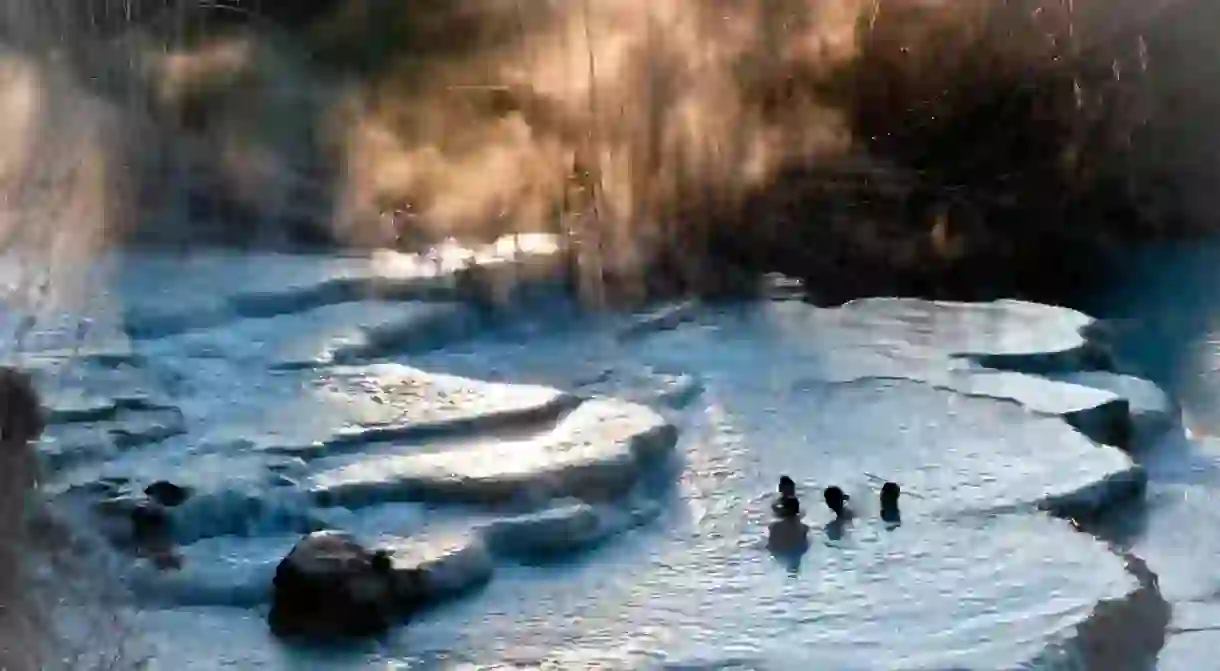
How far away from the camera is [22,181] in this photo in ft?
37.9

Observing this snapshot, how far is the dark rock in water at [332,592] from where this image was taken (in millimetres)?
4141

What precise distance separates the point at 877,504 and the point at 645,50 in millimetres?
12596

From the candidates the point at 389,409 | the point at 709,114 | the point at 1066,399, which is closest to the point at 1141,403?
the point at 1066,399

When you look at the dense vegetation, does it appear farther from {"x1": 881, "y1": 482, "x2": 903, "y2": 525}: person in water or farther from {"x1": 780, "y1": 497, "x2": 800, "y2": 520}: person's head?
{"x1": 780, "y1": 497, "x2": 800, "y2": 520}: person's head

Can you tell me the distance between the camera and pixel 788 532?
503cm

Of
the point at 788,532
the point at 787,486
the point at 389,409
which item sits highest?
the point at 389,409

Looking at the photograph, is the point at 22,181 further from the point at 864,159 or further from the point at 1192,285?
the point at 1192,285

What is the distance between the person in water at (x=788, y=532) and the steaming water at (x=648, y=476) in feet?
0.20

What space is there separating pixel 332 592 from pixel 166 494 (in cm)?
113

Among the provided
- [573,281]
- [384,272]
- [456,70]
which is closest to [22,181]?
[384,272]

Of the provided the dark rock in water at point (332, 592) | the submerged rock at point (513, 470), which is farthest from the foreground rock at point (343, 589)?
the submerged rock at point (513, 470)

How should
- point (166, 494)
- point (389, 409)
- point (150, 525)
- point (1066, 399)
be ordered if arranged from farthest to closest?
point (1066, 399) → point (389, 409) → point (166, 494) → point (150, 525)

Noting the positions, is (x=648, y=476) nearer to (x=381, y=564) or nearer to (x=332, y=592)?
(x=381, y=564)

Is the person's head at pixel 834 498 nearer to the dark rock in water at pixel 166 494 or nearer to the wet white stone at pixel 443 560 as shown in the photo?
the wet white stone at pixel 443 560
